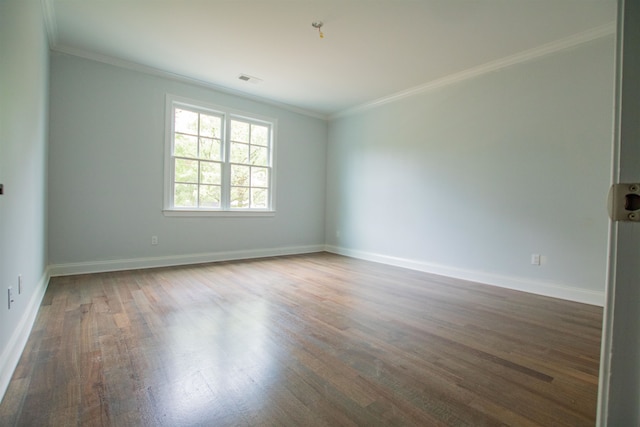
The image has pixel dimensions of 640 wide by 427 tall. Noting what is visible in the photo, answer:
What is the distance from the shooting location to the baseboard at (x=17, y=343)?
1490 mm

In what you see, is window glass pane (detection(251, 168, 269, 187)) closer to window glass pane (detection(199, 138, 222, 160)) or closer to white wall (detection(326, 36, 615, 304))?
window glass pane (detection(199, 138, 222, 160))

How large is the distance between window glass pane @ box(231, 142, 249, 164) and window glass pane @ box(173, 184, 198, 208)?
2.57 feet

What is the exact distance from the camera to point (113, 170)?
390 cm

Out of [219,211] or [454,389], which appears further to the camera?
[219,211]

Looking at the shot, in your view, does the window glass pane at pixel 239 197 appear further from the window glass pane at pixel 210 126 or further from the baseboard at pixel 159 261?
the window glass pane at pixel 210 126

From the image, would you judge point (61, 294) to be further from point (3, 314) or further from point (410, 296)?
point (410, 296)

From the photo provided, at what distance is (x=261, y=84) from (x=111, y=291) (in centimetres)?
327

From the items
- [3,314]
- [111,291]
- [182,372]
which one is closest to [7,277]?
[3,314]

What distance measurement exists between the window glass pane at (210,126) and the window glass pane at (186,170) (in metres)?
0.49

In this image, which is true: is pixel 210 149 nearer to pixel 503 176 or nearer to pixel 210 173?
pixel 210 173

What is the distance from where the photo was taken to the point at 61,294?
2.93 metres

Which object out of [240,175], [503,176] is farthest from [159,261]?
[503,176]

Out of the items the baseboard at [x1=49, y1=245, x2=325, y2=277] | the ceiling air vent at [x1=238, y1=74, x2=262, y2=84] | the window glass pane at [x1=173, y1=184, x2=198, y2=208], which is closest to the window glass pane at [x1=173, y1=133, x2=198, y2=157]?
the window glass pane at [x1=173, y1=184, x2=198, y2=208]

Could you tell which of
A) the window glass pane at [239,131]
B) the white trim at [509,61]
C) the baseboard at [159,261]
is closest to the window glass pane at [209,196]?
the baseboard at [159,261]
